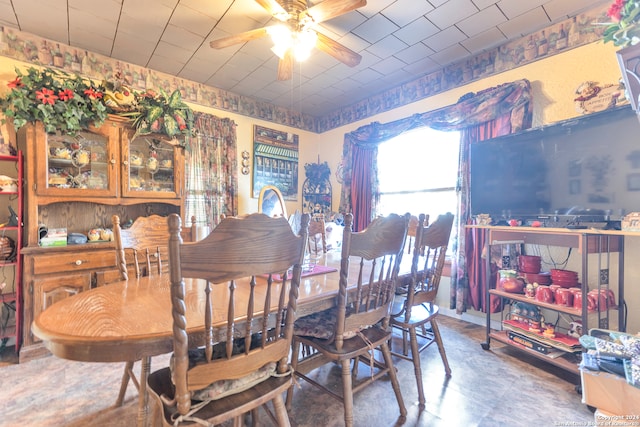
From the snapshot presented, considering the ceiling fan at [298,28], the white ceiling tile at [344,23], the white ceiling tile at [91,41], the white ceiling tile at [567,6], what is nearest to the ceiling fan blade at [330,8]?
the ceiling fan at [298,28]

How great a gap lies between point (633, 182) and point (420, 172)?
1.85m

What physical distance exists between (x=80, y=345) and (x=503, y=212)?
9.23 feet

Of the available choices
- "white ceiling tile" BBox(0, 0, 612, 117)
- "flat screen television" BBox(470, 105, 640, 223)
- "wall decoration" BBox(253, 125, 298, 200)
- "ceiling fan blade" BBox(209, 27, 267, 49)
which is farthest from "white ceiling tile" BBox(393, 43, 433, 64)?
"wall decoration" BBox(253, 125, 298, 200)

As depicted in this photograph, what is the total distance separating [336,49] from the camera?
2105 mm

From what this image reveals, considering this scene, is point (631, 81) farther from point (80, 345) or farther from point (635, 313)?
point (635, 313)

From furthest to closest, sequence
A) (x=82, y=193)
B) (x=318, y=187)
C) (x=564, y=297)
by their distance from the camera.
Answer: (x=318, y=187) → (x=82, y=193) → (x=564, y=297)

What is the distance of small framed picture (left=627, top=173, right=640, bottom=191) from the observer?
176 centimetres

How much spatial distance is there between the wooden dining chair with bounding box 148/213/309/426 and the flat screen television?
215 centimetres

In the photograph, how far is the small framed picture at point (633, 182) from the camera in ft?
5.76

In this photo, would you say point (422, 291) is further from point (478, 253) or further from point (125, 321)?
point (125, 321)

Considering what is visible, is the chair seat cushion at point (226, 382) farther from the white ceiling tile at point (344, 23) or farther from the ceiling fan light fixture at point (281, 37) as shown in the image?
the white ceiling tile at point (344, 23)

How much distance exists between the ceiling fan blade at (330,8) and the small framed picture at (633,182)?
1.97 meters

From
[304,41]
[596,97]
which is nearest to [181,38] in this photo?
[304,41]

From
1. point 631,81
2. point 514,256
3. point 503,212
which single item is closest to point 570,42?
point 503,212
